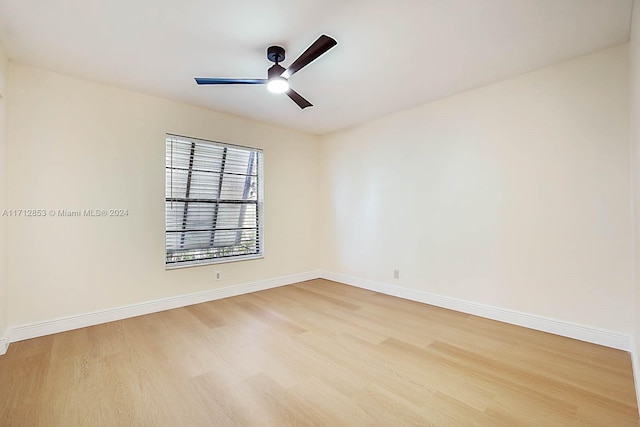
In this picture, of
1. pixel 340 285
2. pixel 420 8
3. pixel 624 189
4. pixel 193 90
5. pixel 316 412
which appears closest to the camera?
pixel 316 412

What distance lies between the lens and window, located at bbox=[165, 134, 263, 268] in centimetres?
362

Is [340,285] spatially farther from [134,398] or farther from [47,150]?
[47,150]

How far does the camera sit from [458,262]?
11.0ft

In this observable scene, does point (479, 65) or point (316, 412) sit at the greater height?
point (479, 65)

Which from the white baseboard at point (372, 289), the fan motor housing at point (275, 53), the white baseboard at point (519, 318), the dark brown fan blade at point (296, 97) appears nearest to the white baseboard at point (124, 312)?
the white baseboard at point (372, 289)

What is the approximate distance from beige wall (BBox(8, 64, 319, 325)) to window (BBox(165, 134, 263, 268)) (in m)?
0.15

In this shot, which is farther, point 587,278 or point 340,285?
point 340,285

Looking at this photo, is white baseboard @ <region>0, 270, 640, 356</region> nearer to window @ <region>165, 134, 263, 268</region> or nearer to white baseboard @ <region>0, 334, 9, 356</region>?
white baseboard @ <region>0, 334, 9, 356</region>

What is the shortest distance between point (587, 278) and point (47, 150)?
17.1 ft

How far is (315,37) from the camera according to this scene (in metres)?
2.27

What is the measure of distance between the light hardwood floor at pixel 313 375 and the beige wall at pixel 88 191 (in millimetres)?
422

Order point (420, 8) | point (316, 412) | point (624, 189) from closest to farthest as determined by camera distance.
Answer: point (316, 412) < point (420, 8) < point (624, 189)

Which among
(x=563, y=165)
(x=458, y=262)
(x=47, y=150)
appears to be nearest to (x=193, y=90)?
(x=47, y=150)

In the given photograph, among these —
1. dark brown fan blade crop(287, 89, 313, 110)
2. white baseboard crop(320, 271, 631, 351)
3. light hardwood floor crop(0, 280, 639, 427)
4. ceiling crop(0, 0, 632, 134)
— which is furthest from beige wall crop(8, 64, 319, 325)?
white baseboard crop(320, 271, 631, 351)
